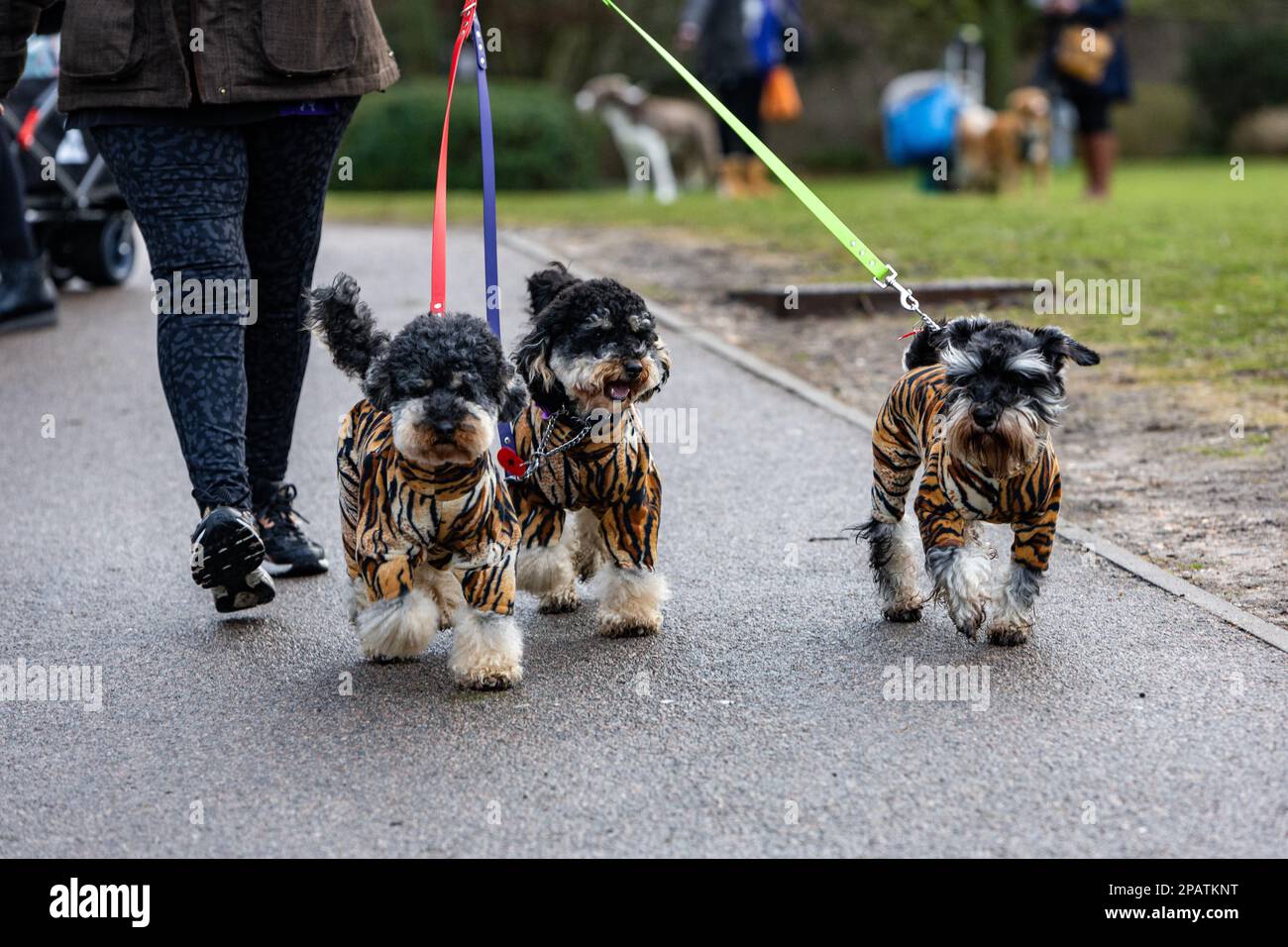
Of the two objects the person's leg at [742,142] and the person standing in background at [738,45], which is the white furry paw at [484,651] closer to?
the person's leg at [742,142]

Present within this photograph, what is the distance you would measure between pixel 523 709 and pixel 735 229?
10694mm

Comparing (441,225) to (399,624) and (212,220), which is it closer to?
(212,220)

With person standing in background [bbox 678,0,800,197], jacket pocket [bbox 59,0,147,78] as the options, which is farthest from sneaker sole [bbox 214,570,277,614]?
person standing in background [bbox 678,0,800,197]

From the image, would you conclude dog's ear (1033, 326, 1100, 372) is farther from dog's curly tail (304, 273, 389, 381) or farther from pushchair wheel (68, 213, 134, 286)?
pushchair wheel (68, 213, 134, 286)

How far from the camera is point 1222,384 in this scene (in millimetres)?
8203

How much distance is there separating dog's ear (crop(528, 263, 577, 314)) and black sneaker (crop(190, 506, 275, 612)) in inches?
42.9

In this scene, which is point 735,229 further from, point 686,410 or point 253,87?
point 253,87

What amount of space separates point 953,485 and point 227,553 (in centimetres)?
212

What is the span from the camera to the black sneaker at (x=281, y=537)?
5.67m

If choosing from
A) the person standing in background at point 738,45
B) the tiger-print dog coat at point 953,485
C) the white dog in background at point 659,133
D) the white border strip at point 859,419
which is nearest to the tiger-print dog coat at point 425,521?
the tiger-print dog coat at point 953,485

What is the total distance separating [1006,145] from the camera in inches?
828

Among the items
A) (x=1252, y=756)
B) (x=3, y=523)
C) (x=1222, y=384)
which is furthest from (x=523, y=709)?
(x=1222, y=384)

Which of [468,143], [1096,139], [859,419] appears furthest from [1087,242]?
[468,143]

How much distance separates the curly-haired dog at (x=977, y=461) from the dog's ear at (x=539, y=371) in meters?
1.05
